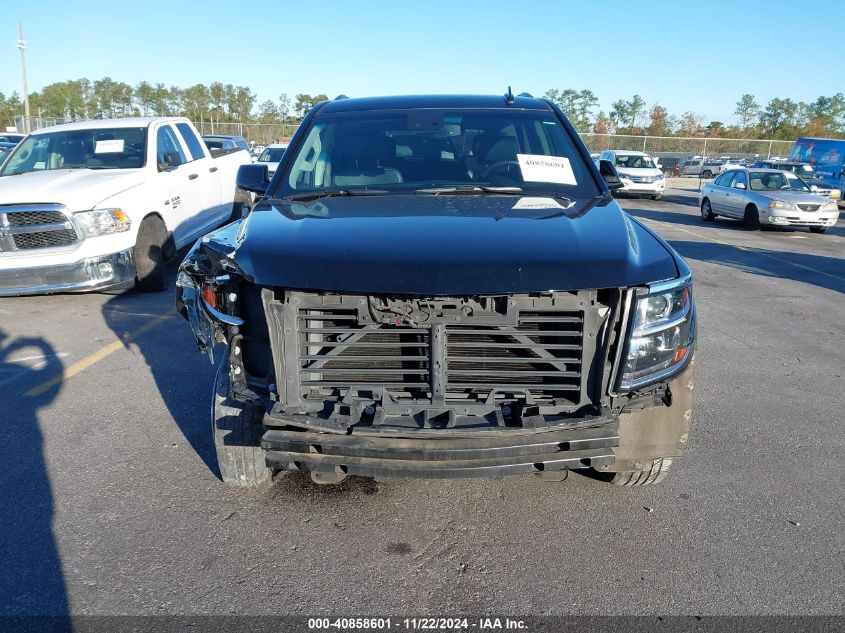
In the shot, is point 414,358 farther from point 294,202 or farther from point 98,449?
point 98,449

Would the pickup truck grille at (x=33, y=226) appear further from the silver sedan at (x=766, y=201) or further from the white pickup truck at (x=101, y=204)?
the silver sedan at (x=766, y=201)

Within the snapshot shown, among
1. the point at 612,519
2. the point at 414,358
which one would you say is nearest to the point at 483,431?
the point at 414,358

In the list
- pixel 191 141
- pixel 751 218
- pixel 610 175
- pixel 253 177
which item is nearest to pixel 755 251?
pixel 751 218

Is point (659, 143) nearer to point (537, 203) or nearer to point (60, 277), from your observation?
point (60, 277)

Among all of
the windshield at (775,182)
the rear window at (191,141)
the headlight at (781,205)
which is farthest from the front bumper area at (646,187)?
the rear window at (191,141)

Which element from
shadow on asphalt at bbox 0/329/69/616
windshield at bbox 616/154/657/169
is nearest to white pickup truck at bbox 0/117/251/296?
shadow on asphalt at bbox 0/329/69/616

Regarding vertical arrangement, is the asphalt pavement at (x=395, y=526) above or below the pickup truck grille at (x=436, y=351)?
below

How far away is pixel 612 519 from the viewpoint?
3.24 m

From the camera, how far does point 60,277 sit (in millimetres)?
6816

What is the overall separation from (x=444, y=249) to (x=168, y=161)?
22.4 ft

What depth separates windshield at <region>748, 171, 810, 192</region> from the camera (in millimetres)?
16172

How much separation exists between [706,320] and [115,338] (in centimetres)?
611

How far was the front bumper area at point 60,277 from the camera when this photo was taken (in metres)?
6.74

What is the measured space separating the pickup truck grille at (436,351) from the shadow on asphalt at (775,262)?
8.16 metres
